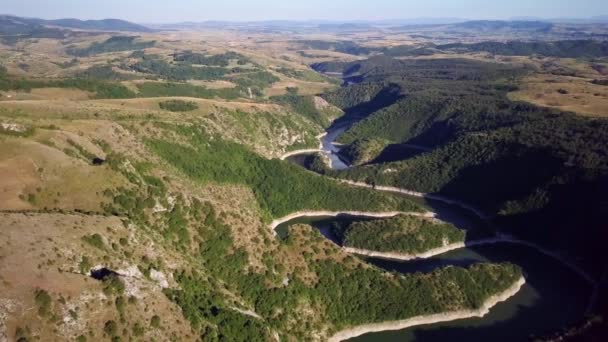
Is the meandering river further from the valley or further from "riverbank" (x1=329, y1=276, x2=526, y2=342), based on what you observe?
"riverbank" (x1=329, y1=276, x2=526, y2=342)

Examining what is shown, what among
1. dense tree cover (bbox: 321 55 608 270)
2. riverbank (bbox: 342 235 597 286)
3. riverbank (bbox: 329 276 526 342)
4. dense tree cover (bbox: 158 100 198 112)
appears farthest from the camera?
dense tree cover (bbox: 158 100 198 112)

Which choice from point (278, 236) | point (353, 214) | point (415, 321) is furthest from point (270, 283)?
point (353, 214)

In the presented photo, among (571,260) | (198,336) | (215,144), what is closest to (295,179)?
(215,144)

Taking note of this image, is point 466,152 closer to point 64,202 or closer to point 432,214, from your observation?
point 432,214

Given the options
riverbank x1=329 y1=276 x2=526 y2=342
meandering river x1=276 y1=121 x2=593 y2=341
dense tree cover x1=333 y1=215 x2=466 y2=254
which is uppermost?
dense tree cover x1=333 y1=215 x2=466 y2=254

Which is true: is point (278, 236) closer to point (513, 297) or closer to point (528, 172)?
point (513, 297)

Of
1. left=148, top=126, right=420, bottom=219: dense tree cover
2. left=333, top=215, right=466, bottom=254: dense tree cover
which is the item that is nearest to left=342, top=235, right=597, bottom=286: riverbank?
left=333, top=215, right=466, bottom=254: dense tree cover

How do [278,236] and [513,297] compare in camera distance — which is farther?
[278,236]
